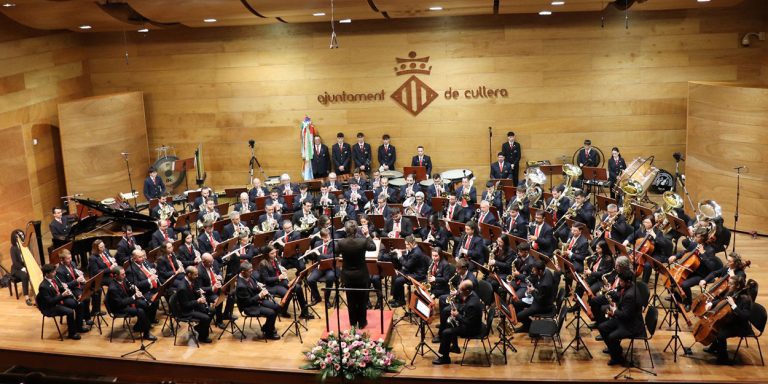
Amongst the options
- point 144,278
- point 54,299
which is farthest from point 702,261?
point 54,299

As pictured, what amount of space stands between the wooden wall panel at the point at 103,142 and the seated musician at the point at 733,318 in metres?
13.8

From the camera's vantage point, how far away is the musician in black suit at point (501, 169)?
17812 mm

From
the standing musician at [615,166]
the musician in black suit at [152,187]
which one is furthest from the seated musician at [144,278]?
the standing musician at [615,166]

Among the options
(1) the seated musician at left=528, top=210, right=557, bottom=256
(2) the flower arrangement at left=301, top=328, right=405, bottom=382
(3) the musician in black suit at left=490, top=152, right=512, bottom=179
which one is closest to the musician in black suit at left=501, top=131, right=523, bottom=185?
(3) the musician in black suit at left=490, top=152, right=512, bottom=179

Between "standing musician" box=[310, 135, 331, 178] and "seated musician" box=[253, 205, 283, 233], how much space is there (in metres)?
4.40

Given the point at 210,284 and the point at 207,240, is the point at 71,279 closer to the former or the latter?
the point at 210,284

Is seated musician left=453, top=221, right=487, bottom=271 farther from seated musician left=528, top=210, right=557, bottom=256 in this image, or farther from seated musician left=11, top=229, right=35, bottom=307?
seated musician left=11, top=229, right=35, bottom=307

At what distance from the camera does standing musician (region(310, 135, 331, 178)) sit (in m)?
19.3

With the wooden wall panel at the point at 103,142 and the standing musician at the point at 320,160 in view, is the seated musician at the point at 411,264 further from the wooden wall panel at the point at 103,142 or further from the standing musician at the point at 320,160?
the wooden wall panel at the point at 103,142

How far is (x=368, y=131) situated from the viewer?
1966cm

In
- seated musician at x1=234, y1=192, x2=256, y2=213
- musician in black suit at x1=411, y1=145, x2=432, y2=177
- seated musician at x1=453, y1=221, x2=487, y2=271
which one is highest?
musician in black suit at x1=411, y1=145, x2=432, y2=177

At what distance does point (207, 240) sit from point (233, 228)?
0.62 metres

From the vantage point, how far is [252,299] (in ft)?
38.8

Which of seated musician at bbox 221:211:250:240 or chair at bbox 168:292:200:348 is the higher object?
seated musician at bbox 221:211:250:240
